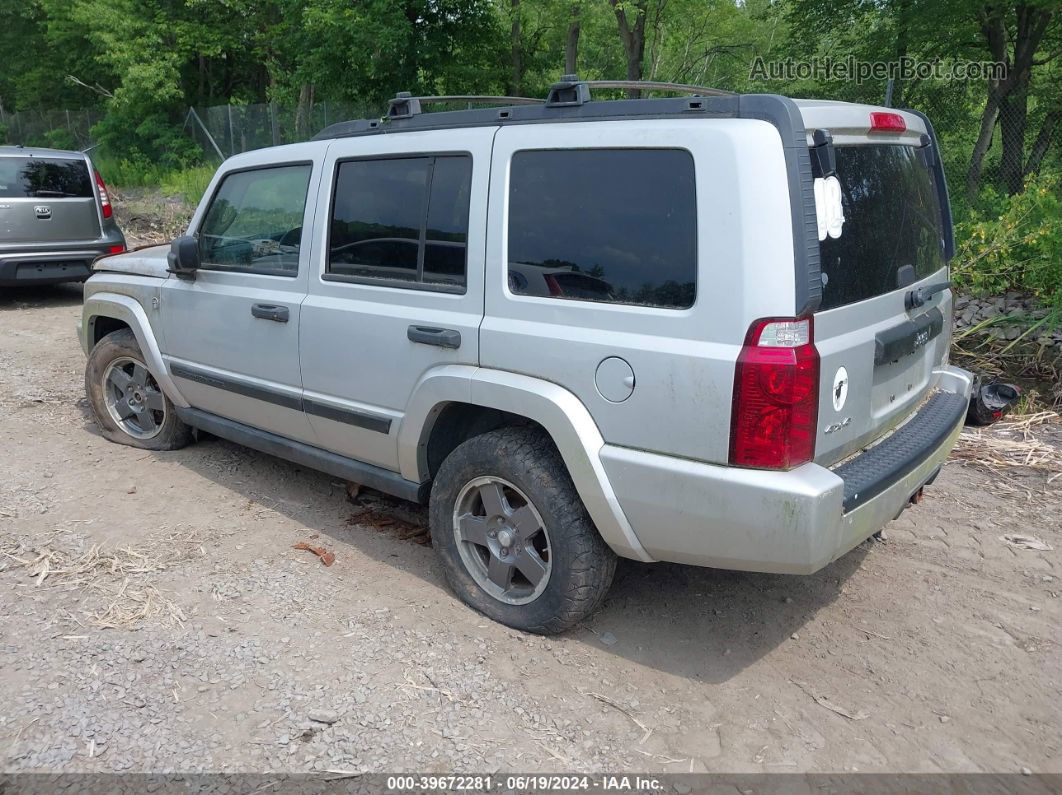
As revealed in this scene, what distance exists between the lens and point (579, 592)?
3.27 m

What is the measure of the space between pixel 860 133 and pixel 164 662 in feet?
10.6

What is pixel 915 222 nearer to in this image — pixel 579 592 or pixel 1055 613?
pixel 1055 613

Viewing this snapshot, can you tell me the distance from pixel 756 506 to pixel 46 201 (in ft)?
30.2

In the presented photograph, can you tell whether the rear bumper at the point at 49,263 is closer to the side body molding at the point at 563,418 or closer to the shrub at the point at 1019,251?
the side body molding at the point at 563,418

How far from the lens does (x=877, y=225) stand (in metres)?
3.18

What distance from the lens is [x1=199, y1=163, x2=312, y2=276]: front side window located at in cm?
421

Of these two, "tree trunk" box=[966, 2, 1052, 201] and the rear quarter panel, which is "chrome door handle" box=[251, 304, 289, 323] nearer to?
the rear quarter panel

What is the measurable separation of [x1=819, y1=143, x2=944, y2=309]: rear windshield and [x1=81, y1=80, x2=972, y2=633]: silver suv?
2cm

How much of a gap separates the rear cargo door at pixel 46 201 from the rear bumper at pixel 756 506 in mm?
8561

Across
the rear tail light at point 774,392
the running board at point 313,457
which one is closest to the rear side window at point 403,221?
the running board at point 313,457

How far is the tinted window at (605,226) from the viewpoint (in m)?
2.86

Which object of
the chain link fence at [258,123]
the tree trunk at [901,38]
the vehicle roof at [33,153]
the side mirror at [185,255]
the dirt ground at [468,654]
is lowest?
the dirt ground at [468,654]

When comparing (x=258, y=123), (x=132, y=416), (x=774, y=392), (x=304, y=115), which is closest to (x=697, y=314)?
(x=774, y=392)

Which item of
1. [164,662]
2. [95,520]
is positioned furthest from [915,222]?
[95,520]
